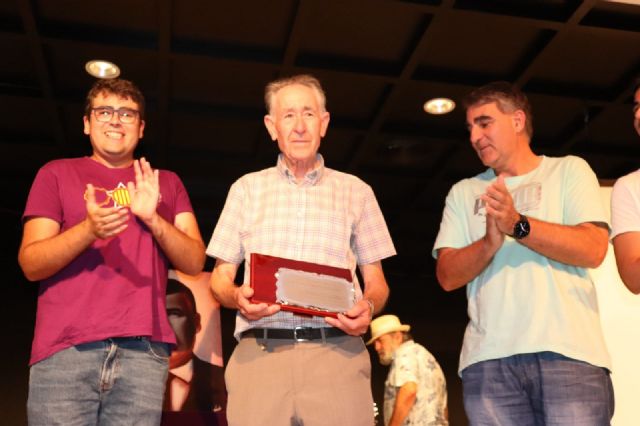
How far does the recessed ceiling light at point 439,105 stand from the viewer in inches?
235

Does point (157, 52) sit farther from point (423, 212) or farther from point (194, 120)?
point (423, 212)

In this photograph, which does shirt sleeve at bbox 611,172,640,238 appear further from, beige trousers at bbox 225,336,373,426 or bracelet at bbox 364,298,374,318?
beige trousers at bbox 225,336,373,426

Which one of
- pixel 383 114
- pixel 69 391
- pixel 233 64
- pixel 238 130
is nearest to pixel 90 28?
pixel 233 64

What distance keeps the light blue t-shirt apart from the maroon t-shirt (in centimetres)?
103

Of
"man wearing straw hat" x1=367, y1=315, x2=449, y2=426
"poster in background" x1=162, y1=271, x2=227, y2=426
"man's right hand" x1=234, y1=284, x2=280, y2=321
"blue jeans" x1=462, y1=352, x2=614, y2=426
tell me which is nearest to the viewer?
"man's right hand" x1=234, y1=284, x2=280, y2=321

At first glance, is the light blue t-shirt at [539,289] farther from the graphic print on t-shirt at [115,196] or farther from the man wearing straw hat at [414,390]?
the man wearing straw hat at [414,390]

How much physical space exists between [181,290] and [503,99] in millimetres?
1898

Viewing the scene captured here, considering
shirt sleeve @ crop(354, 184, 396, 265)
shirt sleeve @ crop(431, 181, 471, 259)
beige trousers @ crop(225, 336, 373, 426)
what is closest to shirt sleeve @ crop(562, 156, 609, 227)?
shirt sleeve @ crop(431, 181, 471, 259)

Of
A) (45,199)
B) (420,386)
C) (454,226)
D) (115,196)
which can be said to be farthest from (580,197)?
(420,386)

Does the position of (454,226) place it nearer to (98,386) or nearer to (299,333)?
(299,333)

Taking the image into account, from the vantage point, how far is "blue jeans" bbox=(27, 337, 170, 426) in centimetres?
226

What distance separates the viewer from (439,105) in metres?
6.04

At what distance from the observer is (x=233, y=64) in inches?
214

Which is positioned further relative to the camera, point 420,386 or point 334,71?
point 334,71
